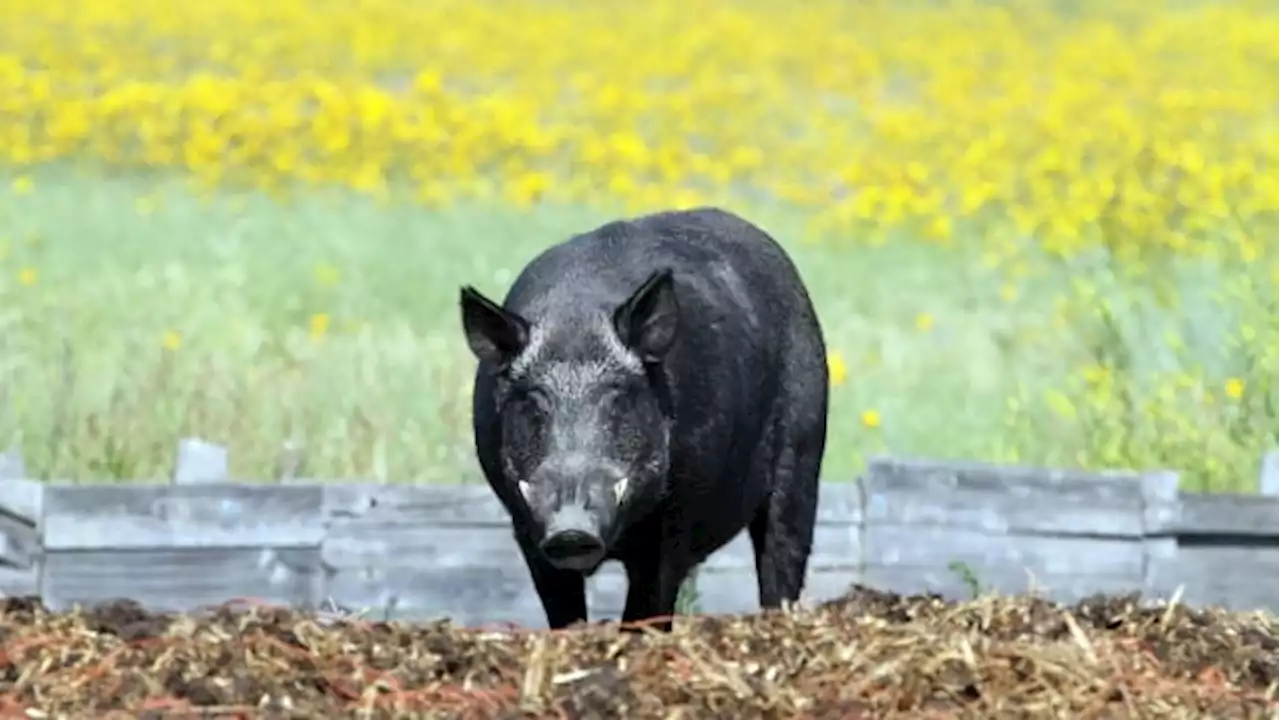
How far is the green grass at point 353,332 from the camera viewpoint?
966 cm

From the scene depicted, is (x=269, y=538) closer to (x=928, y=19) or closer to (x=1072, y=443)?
(x=1072, y=443)

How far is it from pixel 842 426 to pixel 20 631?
529cm

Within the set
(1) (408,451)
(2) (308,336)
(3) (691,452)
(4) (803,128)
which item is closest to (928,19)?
(4) (803,128)

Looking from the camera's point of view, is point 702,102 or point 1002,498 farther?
point 702,102

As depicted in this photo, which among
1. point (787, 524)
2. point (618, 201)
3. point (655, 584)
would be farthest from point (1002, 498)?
point (618, 201)

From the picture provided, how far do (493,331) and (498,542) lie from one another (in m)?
2.08

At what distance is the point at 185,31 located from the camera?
1891cm

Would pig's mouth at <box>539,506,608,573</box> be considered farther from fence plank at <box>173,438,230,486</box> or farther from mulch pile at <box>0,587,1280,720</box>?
fence plank at <box>173,438,230,486</box>

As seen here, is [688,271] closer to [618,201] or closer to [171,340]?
[171,340]

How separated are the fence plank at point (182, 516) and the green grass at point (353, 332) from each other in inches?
62.7

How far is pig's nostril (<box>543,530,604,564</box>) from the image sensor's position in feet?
17.9

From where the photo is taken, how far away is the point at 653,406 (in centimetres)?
602

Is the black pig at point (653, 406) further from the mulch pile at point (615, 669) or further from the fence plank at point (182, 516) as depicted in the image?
the fence plank at point (182, 516)

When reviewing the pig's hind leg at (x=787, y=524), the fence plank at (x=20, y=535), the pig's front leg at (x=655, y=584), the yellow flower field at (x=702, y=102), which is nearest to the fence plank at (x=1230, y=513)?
the pig's hind leg at (x=787, y=524)
